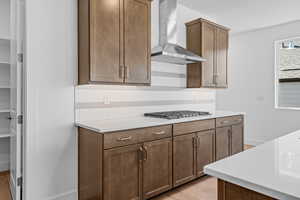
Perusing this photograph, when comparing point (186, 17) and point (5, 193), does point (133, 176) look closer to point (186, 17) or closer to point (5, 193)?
point (5, 193)

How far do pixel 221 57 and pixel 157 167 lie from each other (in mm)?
2507

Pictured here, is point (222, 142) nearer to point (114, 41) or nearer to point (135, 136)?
point (135, 136)

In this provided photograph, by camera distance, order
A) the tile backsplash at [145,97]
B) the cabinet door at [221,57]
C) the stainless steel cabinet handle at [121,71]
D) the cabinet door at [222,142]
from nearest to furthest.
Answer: the stainless steel cabinet handle at [121,71] → the tile backsplash at [145,97] → the cabinet door at [222,142] → the cabinet door at [221,57]

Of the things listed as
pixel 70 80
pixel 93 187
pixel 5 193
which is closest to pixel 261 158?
pixel 93 187

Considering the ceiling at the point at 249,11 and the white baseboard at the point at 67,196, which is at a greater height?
the ceiling at the point at 249,11

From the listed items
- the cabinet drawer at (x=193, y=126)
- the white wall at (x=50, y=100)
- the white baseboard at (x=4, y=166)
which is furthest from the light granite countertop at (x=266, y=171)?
the white baseboard at (x=4, y=166)

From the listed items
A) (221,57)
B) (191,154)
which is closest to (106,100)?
(191,154)

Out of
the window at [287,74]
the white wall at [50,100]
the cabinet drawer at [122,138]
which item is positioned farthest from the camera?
the window at [287,74]

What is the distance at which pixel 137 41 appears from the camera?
2525mm

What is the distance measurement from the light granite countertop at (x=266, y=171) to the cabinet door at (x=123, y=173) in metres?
1.22

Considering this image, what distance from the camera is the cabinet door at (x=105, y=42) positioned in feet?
7.07

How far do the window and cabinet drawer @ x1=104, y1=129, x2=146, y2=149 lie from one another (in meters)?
3.98

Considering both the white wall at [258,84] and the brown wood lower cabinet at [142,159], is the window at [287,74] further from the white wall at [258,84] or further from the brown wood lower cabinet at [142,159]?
the brown wood lower cabinet at [142,159]

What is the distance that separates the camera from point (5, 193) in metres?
2.54
